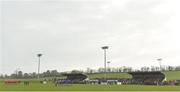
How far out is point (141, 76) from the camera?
109000 millimetres

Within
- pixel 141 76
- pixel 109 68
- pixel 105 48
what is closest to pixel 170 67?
pixel 109 68

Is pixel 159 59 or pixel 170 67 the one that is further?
pixel 170 67

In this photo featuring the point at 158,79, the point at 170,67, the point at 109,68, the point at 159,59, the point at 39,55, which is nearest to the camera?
the point at 158,79

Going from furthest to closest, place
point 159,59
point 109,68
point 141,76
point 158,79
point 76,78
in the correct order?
point 109,68, point 159,59, point 76,78, point 141,76, point 158,79

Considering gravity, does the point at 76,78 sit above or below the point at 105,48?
below

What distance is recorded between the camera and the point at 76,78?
401 ft

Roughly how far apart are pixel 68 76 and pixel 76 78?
19.8 feet

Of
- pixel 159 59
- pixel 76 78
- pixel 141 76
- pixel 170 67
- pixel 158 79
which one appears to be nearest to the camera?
pixel 158 79

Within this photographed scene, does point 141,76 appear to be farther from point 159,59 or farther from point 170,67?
point 170,67

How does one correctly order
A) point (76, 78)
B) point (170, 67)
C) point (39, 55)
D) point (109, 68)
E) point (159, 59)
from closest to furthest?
point (76, 78) < point (39, 55) < point (159, 59) < point (170, 67) < point (109, 68)

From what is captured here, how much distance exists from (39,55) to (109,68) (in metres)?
61.3

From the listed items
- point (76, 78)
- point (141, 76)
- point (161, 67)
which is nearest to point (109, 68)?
point (161, 67)

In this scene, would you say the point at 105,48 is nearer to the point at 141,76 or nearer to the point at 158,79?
the point at 141,76

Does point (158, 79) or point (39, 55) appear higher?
point (39, 55)
